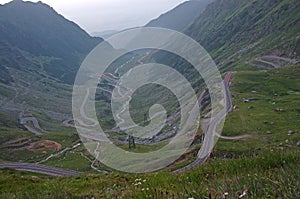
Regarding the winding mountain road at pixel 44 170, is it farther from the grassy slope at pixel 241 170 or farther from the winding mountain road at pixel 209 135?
the grassy slope at pixel 241 170

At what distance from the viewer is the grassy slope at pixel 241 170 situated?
655cm

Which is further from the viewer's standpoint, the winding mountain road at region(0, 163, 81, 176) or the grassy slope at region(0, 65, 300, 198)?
the winding mountain road at region(0, 163, 81, 176)

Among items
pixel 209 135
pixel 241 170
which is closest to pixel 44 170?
pixel 209 135

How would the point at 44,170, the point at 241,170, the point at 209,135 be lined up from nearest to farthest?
the point at 241,170
the point at 209,135
the point at 44,170

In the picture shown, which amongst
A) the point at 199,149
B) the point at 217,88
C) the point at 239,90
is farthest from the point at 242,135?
the point at 217,88

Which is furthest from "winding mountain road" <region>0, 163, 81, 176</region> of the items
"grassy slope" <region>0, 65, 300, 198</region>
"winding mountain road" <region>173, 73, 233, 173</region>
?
"grassy slope" <region>0, 65, 300, 198</region>

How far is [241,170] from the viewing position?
8.98 meters

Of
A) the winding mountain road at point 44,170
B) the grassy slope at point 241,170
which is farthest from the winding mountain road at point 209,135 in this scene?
the winding mountain road at point 44,170

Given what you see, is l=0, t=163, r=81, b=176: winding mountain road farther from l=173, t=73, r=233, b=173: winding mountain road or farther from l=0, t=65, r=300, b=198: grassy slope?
l=0, t=65, r=300, b=198: grassy slope

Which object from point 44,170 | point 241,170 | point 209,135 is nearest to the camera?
point 241,170

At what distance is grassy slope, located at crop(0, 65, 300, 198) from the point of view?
21.5 ft

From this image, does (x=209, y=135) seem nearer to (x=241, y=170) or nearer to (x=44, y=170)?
(x=44, y=170)

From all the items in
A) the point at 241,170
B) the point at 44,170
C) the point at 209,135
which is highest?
the point at 241,170

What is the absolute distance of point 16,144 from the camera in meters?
159
